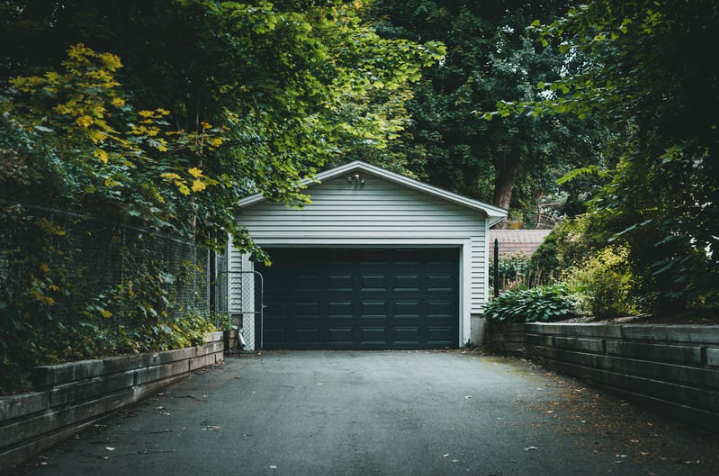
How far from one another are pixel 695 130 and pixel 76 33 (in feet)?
31.0

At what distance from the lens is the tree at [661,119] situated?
5895 mm

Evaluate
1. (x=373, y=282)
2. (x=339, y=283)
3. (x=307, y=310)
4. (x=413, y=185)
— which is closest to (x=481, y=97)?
(x=413, y=185)

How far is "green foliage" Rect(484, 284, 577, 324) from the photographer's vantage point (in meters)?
12.1

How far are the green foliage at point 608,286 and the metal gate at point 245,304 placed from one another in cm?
843

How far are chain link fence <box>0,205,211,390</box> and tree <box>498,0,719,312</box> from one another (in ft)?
15.5

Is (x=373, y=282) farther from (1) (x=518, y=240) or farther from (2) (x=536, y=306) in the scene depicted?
(1) (x=518, y=240)

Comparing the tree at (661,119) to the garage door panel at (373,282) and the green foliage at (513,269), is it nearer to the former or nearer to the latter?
the garage door panel at (373,282)

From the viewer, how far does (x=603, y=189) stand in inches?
297

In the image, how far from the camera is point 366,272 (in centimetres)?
1653

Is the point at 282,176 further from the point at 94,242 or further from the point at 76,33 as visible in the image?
the point at 94,242

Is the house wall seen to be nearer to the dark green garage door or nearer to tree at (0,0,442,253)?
the dark green garage door

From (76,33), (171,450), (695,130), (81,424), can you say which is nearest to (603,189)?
(695,130)

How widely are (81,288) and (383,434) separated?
10.3 ft

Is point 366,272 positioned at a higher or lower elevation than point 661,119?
lower
